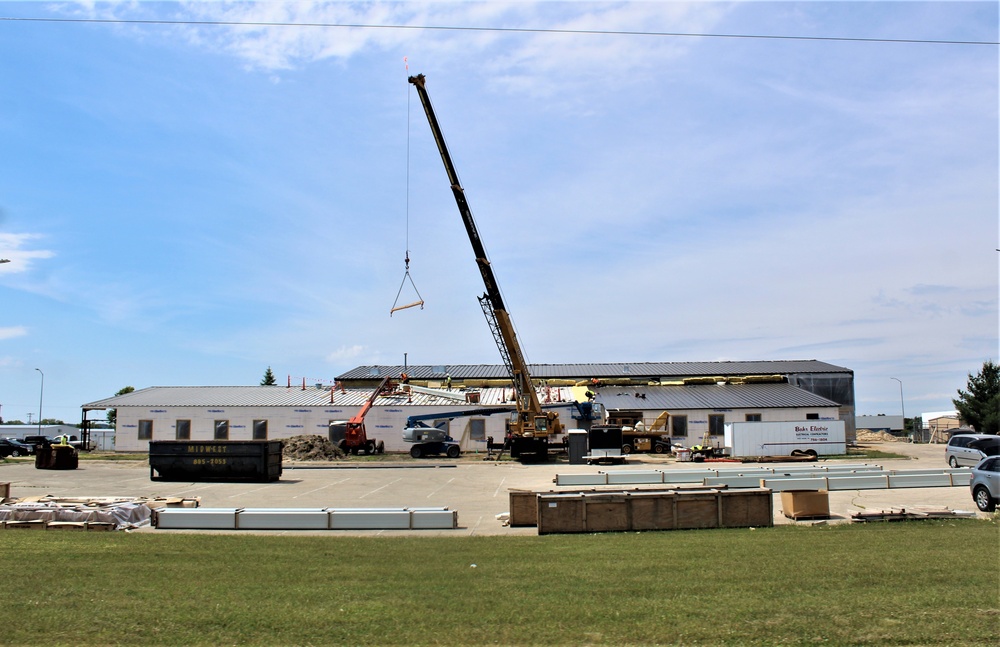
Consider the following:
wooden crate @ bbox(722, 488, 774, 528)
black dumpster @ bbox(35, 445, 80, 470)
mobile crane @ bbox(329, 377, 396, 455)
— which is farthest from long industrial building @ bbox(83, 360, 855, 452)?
wooden crate @ bbox(722, 488, 774, 528)

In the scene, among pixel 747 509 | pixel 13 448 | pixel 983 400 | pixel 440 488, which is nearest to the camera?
pixel 747 509

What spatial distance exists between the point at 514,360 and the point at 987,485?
30.2m

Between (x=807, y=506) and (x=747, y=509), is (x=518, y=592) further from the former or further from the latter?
(x=807, y=506)

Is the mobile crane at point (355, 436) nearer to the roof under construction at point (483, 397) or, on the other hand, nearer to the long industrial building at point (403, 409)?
the long industrial building at point (403, 409)

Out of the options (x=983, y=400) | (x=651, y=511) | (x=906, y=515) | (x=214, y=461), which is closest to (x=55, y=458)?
(x=214, y=461)

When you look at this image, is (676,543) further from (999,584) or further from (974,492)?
(974,492)

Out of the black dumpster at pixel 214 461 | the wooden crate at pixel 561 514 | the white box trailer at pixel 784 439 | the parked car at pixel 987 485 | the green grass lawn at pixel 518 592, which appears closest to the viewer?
the green grass lawn at pixel 518 592

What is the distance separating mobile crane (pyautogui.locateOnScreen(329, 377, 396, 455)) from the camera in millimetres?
52406

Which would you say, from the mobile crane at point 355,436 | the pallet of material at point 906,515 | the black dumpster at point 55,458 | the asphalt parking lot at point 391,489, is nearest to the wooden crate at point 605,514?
the asphalt parking lot at point 391,489

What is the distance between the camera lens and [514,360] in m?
47.4

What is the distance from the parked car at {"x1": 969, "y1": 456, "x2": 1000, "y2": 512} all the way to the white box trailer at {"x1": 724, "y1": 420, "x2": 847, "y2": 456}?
29.8 m

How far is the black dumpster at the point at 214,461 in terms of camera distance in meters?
33.0

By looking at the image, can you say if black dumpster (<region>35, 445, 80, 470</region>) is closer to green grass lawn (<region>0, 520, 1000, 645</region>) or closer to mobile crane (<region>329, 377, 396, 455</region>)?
mobile crane (<region>329, 377, 396, 455</region>)

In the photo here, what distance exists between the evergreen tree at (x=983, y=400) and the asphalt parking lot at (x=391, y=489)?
40.7m
